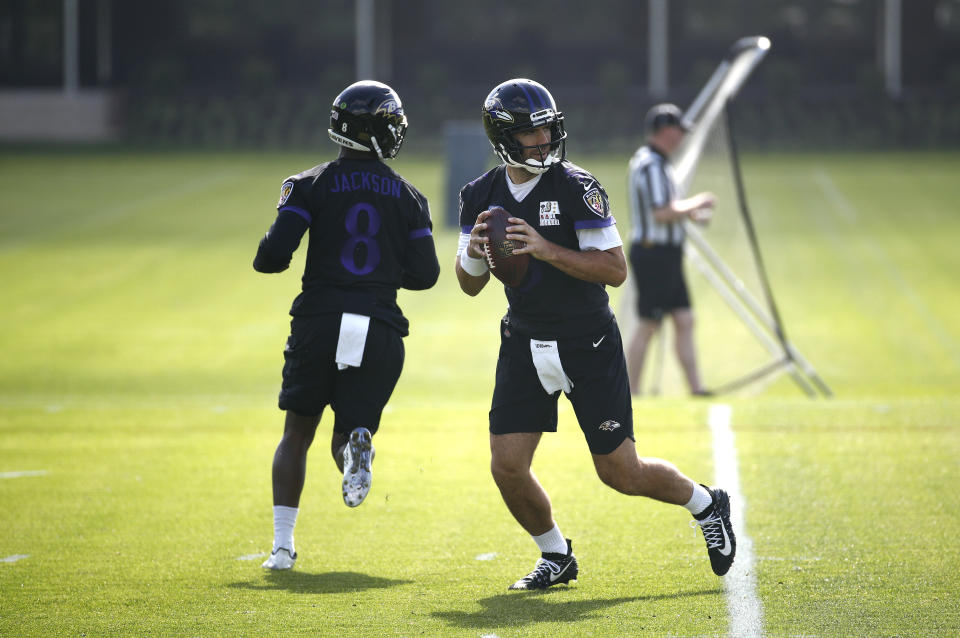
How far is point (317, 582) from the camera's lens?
14.9ft

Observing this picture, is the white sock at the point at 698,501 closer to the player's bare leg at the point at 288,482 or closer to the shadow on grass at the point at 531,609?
the shadow on grass at the point at 531,609

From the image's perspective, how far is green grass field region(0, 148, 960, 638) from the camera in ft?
13.8

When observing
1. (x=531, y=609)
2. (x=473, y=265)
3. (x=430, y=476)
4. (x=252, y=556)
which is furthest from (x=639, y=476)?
(x=430, y=476)

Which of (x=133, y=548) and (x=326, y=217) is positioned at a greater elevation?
(x=326, y=217)

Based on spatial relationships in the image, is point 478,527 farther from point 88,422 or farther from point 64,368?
point 64,368

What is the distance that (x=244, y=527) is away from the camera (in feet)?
17.8

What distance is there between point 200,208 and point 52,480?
46.1ft

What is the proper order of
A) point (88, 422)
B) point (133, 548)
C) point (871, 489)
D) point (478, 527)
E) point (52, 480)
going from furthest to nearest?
point (88, 422) → point (52, 480) → point (871, 489) → point (478, 527) → point (133, 548)

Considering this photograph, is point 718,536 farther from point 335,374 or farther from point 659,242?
point 659,242

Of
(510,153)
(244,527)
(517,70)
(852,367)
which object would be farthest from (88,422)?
(517,70)

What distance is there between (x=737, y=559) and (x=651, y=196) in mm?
4682

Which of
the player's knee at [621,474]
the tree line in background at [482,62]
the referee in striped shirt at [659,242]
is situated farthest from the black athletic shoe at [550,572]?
the tree line in background at [482,62]

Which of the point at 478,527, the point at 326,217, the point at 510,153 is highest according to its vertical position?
the point at 510,153

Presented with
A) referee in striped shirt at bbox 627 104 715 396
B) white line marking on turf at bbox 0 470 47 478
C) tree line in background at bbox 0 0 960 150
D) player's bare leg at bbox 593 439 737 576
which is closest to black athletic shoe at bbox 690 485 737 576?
player's bare leg at bbox 593 439 737 576
